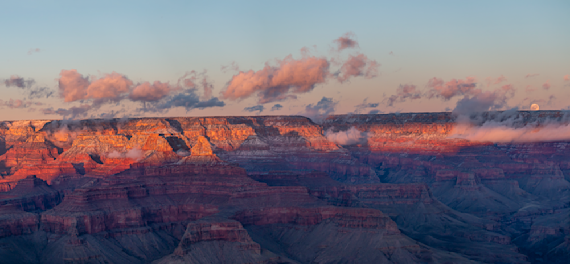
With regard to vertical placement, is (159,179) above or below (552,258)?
above

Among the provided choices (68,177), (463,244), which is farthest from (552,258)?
(68,177)

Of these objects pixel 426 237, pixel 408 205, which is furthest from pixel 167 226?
pixel 408 205

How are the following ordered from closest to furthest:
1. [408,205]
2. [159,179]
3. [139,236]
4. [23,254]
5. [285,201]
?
[23,254] → [139,236] → [285,201] → [159,179] → [408,205]

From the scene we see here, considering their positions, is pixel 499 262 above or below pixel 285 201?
below

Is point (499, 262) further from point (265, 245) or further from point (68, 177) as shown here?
point (68, 177)

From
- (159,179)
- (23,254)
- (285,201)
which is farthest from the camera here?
(159,179)

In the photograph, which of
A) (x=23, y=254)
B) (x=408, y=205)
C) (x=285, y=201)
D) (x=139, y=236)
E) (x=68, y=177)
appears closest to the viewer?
(x=23, y=254)

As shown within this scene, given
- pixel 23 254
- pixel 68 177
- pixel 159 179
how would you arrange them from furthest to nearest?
pixel 68 177 → pixel 159 179 → pixel 23 254

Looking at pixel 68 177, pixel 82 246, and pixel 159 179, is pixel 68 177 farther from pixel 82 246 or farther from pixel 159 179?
pixel 82 246

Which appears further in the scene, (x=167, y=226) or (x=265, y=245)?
(x=167, y=226)
